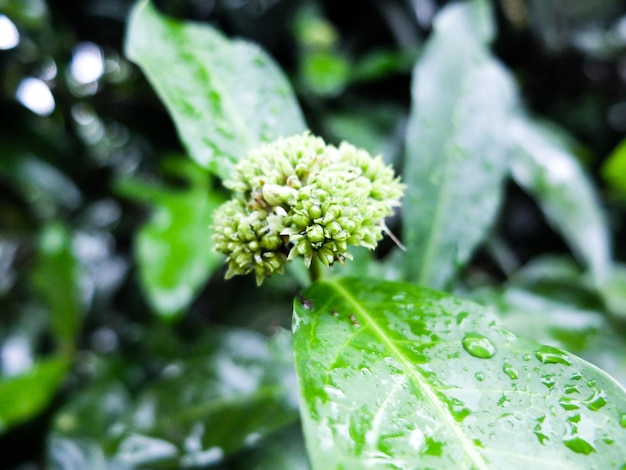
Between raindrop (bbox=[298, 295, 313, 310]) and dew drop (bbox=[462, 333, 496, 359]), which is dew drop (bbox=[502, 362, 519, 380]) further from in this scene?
raindrop (bbox=[298, 295, 313, 310])

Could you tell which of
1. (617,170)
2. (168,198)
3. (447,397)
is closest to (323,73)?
(168,198)

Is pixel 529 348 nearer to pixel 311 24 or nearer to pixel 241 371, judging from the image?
pixel 241 371

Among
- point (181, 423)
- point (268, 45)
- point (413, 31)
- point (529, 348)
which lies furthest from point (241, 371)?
point (413, 31)

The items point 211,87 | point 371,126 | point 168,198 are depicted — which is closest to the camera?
point 211,87

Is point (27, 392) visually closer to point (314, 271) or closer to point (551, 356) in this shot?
point (314, 271)

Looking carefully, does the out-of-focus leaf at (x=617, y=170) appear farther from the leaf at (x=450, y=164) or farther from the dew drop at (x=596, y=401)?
the dew drop at (x=596, y=401)

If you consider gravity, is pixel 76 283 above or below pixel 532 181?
above

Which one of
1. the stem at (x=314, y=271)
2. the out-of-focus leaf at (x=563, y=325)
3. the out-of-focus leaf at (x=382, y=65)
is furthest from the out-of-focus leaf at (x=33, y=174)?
Answer: the out-of-focus leaf at (x=563, y=325)
